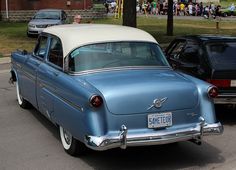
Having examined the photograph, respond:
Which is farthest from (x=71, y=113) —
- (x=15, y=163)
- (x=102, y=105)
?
(x=15, y=163)

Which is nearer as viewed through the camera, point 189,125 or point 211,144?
point 189,125

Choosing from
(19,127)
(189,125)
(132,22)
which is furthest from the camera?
(132,22)

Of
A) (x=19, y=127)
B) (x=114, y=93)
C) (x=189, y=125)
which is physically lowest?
(x=19, y=127)

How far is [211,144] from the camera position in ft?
23.6

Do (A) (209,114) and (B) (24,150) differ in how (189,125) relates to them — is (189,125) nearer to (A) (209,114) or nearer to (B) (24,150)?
(A) (209,114)

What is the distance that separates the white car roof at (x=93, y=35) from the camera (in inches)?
274

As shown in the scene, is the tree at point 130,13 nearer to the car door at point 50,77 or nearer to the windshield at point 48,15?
the windshield at point 48,15

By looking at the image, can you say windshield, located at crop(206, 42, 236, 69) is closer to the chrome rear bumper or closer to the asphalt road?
the asphalt road

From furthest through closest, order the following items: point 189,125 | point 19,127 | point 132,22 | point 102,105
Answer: point 132,22, point 19,127, point 189,125, point 102,105

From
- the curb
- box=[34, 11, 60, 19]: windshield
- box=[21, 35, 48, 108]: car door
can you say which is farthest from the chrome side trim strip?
box=[34, 11, 60, 19]: windshield

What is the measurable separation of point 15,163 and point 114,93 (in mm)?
1618

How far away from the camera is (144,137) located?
5770 millimetres

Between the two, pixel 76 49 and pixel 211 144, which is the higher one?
pixel 76 49

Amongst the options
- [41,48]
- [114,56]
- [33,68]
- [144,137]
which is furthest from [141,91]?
[41,48]
